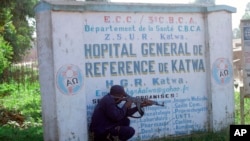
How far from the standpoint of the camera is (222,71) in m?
7.92

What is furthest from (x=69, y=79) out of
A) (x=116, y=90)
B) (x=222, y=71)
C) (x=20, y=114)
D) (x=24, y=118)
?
(x=20, y=114)

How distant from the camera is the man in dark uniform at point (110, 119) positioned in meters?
6.55

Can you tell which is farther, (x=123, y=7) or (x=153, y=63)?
(x=153, y=63)

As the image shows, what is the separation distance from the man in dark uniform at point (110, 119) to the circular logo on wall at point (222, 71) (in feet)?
6.27

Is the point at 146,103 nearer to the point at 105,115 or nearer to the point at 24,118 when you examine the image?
the point at 105,115

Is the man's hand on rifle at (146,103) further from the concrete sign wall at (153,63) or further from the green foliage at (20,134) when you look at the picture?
the green foliage at (20,134)

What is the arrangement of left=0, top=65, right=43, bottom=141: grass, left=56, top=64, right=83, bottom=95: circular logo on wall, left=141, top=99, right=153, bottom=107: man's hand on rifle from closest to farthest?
left=56, top=64, right=83, bottom=95: circular logo on wall, left=141, top=99, right=153, bottom=107: man's hand on rifle, left=0, top=65, right=43, bottom=141: grass

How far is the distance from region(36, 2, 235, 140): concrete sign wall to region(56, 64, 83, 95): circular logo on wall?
0.01 meters

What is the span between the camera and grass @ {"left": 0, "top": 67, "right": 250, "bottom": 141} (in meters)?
7.63

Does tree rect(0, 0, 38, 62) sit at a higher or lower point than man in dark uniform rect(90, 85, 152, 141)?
higher

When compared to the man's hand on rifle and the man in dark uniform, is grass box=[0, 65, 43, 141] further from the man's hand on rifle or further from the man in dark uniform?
the man's hand on rifle

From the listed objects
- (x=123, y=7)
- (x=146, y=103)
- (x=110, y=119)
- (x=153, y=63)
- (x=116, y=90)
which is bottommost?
(x=110, y=119)

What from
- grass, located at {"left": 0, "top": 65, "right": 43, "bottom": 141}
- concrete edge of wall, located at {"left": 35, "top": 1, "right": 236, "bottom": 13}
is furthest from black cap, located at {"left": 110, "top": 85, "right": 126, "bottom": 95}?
grass, located at {"left": 0, "top": 65, "right": 43, "bottom": 141}

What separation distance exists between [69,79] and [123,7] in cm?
144
